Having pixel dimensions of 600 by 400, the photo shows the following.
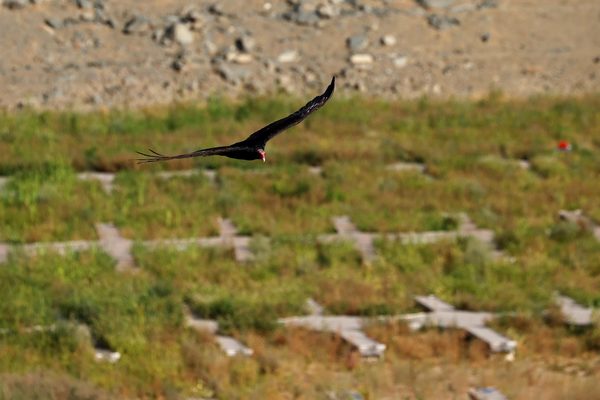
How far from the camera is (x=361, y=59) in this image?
96.4 ft

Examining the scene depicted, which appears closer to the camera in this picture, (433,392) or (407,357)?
(433,392)

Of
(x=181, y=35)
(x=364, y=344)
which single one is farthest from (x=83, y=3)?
(x=364, y=344)

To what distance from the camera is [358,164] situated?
22812 millimetres

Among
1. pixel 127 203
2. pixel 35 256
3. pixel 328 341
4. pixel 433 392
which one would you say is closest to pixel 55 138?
pixel 127 203

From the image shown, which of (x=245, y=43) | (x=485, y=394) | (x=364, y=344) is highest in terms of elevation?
(x=485, y=394)

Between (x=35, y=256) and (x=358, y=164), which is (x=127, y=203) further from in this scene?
(x=358, y=164)

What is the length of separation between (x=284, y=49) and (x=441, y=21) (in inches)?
131

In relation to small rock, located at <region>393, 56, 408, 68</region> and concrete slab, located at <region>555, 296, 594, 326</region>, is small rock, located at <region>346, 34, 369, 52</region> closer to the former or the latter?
small rock, located at <region>393, 56, 408, 68</region>

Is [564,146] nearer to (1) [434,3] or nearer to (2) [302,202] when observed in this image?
(2) [302,202]

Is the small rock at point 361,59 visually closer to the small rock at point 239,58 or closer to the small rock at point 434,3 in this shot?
the small rock at point 239,58

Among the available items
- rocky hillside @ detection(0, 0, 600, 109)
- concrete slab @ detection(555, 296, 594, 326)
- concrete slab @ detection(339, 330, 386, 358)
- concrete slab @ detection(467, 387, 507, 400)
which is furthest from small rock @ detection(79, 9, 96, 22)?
concrete slab @ detection(467, 387, 507, 400)

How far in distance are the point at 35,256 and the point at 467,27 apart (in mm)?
15720

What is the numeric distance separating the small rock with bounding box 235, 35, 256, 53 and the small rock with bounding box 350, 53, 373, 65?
175 centimetres

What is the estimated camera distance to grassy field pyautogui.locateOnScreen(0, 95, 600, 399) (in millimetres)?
13164
